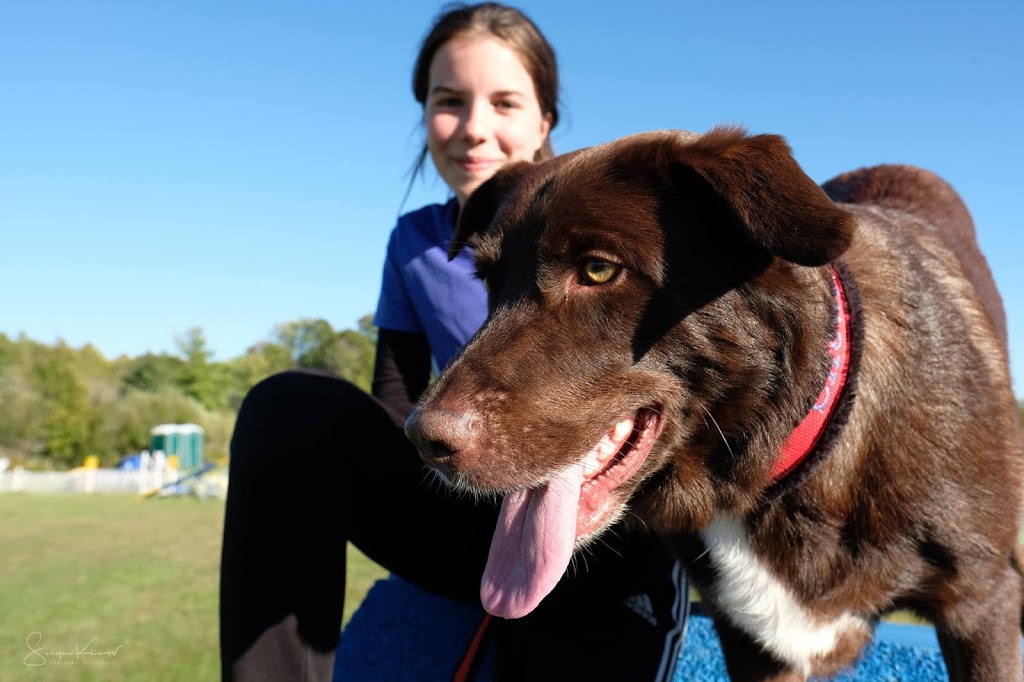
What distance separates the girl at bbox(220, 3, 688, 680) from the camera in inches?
80.4

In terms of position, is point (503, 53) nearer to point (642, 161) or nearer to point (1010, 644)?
point (642, 161)

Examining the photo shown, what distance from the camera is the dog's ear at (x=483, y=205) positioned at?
100 inches

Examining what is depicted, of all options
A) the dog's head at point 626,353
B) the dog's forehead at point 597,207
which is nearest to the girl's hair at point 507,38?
the dog's forehead at point 597,207

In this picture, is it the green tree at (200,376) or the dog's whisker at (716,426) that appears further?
the green tree at (200,376)

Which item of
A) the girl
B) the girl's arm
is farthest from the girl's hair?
the girl's arm

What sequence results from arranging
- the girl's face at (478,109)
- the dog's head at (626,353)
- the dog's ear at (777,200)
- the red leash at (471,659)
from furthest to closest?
the girl's face at (478,109) < the red leash at (471,659) < the dog's head at (626,353) < the dog's ear at (777,200)

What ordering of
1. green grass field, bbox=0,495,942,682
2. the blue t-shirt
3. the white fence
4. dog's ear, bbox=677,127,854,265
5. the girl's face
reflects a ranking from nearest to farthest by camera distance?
dog's ear, bbox=677,127,854,265 < the blue t-shirt < the girl's face < green grass field, bbox=0,495,942,682 < the white fence

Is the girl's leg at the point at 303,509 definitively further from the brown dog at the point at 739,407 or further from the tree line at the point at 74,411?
the tree line at the point at 74,411

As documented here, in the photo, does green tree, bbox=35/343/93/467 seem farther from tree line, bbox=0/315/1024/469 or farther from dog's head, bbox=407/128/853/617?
dog's head, bbox=407/128/853/617

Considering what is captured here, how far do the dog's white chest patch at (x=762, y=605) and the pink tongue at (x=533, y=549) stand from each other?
485 millimetres

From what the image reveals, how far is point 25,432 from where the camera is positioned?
52.2 metres

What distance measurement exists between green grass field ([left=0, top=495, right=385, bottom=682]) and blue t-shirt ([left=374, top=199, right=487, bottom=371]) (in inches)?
104

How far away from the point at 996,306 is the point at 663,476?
85.8 inches

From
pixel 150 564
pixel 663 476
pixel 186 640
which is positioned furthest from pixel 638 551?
pixel 150 564
